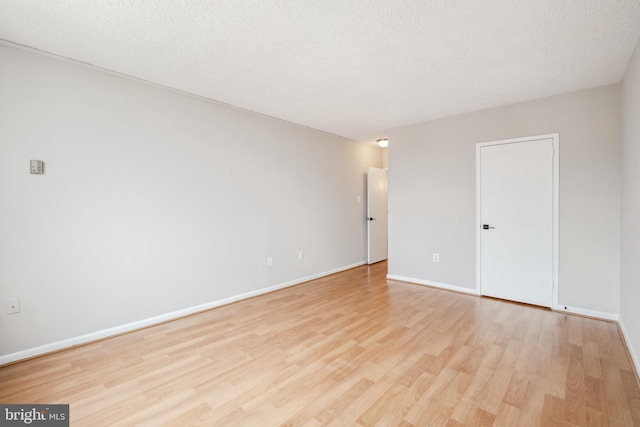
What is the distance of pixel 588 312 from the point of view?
10.1ft

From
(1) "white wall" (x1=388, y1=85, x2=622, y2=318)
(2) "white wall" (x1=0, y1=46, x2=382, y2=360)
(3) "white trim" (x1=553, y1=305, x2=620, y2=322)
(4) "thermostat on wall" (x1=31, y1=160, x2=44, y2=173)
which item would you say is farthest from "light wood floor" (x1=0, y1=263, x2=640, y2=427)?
(4) "thermostat on wall" (x1=31, y1=160, x2=44, y2=173)

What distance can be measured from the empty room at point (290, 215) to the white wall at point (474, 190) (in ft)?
0.08

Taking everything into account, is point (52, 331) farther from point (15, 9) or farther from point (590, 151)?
point (590, 151)

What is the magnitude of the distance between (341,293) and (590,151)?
131 inches

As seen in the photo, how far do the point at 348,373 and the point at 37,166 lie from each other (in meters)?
2.98

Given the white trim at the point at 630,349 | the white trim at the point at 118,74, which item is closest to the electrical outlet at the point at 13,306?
the white trim at the point at 118,74

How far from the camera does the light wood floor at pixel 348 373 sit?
1.67 meters

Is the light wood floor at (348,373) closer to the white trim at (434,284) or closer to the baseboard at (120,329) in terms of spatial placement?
the baseboard at (120,329)

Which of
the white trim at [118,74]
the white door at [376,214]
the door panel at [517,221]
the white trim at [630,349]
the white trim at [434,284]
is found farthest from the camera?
the white door at [376,214]

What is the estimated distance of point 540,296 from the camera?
337 cm

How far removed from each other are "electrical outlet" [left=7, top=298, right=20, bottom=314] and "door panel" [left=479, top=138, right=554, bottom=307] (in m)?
4.84

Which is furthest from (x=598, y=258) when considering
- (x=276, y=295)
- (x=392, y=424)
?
(x=276, y=295)

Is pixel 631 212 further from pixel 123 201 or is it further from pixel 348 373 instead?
pixel 123 201

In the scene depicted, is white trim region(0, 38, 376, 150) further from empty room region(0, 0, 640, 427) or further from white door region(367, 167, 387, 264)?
white door region(367, 167, 387, 264)
